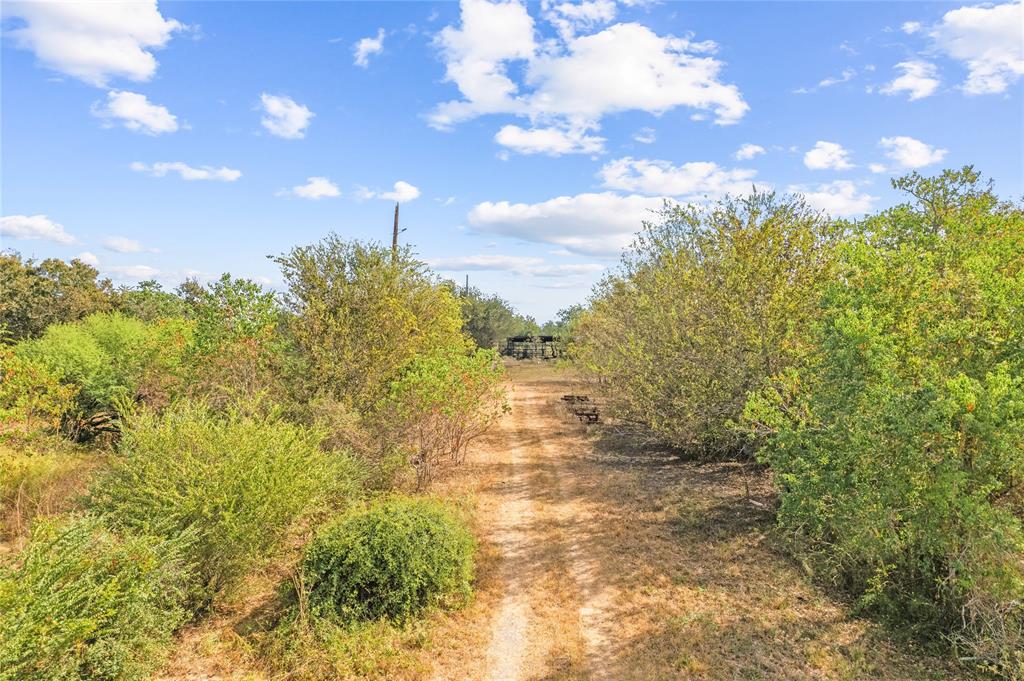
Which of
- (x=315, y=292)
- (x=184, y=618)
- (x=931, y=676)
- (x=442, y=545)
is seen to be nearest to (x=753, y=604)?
(x=931, y=676)

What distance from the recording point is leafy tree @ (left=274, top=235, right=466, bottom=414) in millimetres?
15156

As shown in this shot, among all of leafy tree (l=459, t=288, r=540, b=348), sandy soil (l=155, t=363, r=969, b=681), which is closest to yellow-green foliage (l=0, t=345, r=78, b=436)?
sandy soil (l=155, t=363, r=969, b=681)

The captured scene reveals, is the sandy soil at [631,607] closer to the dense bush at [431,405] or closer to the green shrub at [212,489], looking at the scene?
the green shrub at [212,489]

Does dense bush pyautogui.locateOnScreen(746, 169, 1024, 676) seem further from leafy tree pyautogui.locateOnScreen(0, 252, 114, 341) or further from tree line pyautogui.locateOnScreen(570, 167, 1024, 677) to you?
leafy tree pyautogui.locateOnScreen(0, 252, 114, 341)

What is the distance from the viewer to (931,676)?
7.26m

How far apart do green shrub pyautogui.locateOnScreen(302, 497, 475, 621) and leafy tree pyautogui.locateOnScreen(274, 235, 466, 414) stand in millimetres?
6107

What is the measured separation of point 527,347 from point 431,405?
50.9 meters

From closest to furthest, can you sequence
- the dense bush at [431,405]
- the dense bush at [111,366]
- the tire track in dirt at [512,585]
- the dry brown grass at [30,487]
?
1. the tire track in dirt at [512,585]
2. the dry brown grass at [30,487]
3. the dense bush at [431,405]
4. the dense bush at [111,366]

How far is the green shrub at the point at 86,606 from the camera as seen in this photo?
5664 millimetres

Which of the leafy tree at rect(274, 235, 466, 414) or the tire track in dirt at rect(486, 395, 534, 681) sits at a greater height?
the leafy tree at rect(274, 235, 466, 414)

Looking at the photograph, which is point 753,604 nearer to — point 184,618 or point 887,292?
point 887,292

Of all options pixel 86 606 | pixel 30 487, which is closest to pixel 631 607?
pixel 86 606

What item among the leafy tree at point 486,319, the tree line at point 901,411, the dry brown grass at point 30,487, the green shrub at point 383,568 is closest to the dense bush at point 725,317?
the tree line at point 901,411

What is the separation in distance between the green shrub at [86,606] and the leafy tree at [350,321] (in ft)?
24.2
